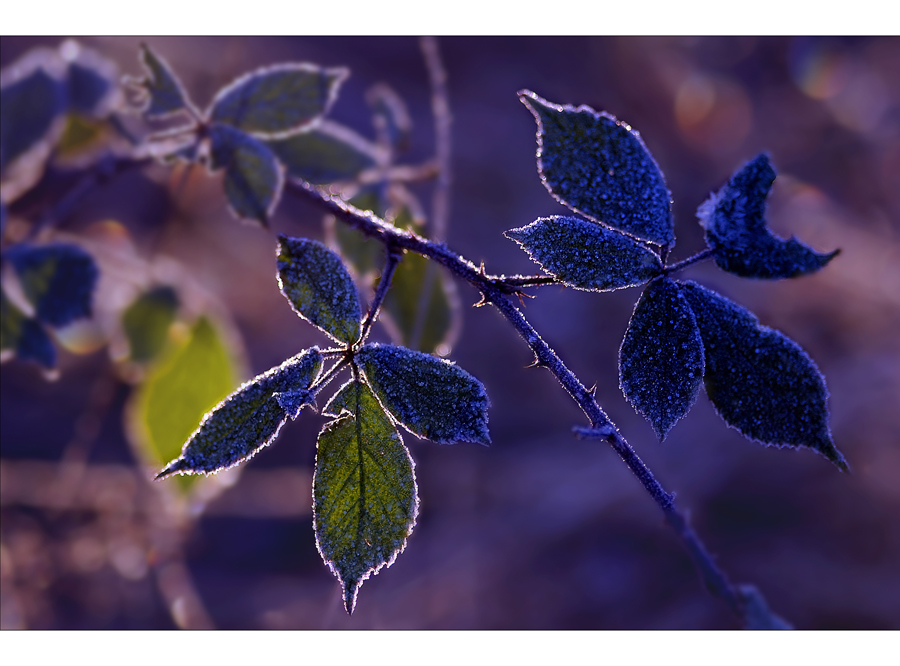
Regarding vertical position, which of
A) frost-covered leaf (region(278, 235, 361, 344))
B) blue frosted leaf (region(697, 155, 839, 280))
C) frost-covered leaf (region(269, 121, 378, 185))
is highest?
blue frosted leaf (region(697, 155, 839, 280))

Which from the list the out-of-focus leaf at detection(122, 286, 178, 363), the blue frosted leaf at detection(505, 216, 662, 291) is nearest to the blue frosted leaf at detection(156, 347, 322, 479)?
the blue frosted leaf at detection(505, 216, 662, 291)

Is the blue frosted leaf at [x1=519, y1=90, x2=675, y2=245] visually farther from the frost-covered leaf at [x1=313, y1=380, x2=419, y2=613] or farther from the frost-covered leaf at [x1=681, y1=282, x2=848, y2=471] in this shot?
the frost-covered leaf at [x1=313, y1=380, x2=419, y2=613]

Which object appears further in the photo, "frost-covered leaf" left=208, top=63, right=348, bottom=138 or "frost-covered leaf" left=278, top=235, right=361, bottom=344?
"frost-covered leaf" left=208, top=63, right=348, bottom=138

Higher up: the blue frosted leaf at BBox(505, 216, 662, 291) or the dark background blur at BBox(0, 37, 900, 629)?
the blue frosted leaf at BBox(505, 216, 662, 291)

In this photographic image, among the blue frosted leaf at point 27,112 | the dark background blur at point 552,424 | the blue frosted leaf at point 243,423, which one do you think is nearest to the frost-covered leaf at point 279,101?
the blue frosted leaf at point 27,112

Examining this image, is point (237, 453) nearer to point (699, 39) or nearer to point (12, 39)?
point (12, 39)

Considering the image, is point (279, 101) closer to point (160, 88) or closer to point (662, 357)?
point (160, 88)

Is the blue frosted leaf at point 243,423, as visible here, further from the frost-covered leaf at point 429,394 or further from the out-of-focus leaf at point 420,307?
the out-of-focus leaf at point 420,307
